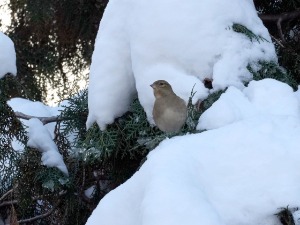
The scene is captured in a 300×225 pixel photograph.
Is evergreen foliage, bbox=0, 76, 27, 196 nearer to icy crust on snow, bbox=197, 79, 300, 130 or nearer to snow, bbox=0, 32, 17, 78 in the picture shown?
snow, bbox=0, 32, 17, 78

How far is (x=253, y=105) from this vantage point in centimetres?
230

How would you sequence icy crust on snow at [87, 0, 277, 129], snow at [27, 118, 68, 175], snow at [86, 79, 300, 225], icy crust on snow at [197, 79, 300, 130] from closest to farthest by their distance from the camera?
snow at [86, 79, 300, 225]
icy crust on snow at [197, 79, 300, 130]
icy crust on snow at [87, 0, 277, 129]
snow at [27, 118, 68, 175]

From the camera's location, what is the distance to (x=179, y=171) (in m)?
1.74

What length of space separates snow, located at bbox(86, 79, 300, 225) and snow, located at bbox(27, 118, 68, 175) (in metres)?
1.30

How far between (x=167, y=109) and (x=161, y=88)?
0.09m

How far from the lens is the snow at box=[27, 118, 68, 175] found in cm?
318

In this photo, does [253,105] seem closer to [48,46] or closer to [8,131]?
[8,131]

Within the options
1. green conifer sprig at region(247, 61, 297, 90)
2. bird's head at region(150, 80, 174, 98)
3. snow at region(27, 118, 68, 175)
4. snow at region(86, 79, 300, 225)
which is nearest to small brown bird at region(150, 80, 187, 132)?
bird's head at region(150, 80, 174, 98)

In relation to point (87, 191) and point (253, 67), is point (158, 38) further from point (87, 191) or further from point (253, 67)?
point (87, 191)

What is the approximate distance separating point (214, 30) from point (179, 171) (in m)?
1.05

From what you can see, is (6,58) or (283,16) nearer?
(6,58)

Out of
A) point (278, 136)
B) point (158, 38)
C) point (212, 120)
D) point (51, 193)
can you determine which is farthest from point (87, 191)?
point (278, 136)

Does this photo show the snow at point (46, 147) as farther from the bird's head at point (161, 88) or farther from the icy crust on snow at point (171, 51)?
the bird's head at point (161, 88)

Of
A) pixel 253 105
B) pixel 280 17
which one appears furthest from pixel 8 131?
pixel 280 17
